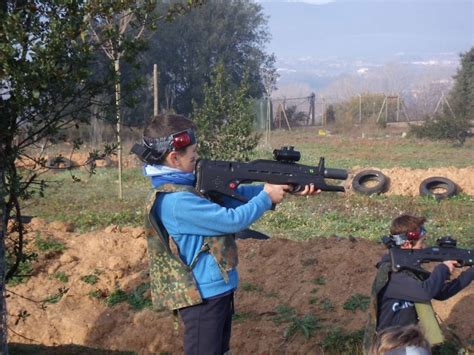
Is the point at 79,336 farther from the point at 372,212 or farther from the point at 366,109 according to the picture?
the point at 366,109

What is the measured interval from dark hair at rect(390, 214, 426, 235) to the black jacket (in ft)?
0.61

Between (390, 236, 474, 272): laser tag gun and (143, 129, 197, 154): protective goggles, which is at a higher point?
(143, 129, 197, 154): protective goggles

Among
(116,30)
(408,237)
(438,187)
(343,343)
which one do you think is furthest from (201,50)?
(408,237)

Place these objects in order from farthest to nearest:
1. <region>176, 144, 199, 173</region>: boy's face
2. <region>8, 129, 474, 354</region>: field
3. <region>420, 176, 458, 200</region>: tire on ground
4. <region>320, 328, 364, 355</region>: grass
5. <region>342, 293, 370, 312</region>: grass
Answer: <region>420, 176, 458, 200</region>: tire on ground, <region>342, 293, 370, 312</region>: grass, <region>8, 129, 474, 354</region>: field, <region>320, 328, 364, 355</region>: grass, <region>176, 144, 199, 173</region>: boy's face

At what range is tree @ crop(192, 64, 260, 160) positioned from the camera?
44.8ft

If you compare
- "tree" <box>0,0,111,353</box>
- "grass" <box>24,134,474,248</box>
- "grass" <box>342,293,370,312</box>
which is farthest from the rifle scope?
"grass" <box>24,134,474,248</box>

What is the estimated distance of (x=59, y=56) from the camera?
4.57 metres

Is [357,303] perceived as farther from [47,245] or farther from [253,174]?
[47,245]

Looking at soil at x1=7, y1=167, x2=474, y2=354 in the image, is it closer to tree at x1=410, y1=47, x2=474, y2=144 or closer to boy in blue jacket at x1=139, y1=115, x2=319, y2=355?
boy in blue jacket at x1=139, y1=115, x2=319, y2=355

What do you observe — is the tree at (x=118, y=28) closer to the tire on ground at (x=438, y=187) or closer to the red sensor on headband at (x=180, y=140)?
the red sensor on headband at (x=180, y=140)

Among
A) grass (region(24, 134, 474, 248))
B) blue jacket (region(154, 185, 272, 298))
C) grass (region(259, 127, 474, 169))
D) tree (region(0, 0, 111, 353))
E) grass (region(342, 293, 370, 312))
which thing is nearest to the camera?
blue jacket (region(154, 185, 272, 298))

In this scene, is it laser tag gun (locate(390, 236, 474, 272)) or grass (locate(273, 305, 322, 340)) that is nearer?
laser tag gun (locate(390, 236, 474, 272))

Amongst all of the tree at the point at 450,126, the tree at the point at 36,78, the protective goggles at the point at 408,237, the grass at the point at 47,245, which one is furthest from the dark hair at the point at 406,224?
the tree at the point at 450,126

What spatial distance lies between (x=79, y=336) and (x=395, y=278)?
3957 millimetres
